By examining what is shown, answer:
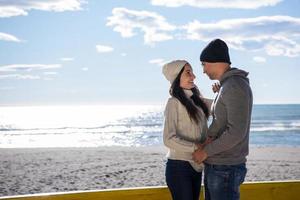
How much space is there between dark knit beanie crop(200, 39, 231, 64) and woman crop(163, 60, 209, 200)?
0.20m

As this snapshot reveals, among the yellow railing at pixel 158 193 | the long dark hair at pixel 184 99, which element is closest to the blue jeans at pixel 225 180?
the long dark hair at pixel 184 99

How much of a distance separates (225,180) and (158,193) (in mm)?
853

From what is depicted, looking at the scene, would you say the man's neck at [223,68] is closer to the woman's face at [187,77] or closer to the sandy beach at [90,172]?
the woman's face at [187,77]

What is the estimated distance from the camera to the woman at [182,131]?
243 cm

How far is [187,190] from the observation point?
244 centimetres

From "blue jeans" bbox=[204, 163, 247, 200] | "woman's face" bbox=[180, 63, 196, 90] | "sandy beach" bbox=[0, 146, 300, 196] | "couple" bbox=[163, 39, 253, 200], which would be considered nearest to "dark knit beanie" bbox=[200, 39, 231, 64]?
"couple" bbox=[163, 39, 253, 200]

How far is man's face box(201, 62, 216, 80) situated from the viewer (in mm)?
2344

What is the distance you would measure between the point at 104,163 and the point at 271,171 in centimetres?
434

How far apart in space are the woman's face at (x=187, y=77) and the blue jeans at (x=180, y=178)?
0.42 meters

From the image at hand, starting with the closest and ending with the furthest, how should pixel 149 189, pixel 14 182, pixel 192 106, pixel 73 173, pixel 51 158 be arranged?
pixel 192 106 → pixel 149 189 → pixel 14 182 → pixel 73 173 → pixel 51 158

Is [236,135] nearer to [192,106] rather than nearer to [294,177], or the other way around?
[192,106]

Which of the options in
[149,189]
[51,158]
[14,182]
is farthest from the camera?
[51,158]

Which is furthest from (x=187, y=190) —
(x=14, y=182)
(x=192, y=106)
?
(x=14, y=182)

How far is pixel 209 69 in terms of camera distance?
2357 mm
